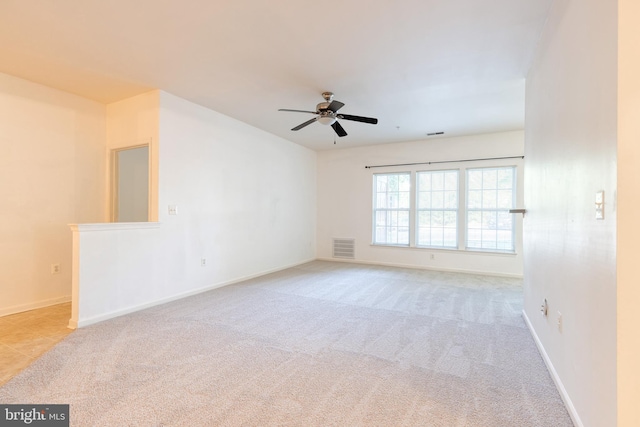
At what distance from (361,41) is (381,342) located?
278cm

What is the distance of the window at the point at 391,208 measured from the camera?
6586 mm

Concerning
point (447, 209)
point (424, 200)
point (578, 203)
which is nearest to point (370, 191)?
point (424, 200)

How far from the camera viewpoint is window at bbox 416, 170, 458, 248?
6.10 metres

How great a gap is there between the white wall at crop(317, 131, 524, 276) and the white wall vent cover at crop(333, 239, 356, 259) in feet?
0.34

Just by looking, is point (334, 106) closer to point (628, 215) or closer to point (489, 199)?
point (628, 215)

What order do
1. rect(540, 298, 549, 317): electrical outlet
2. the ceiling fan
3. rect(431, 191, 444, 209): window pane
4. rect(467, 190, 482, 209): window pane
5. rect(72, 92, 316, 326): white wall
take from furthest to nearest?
rect(431, 191, 444, 209): window pane
rect(467, 190, 482, 209): window pane
the ceiling fan
rect(72, 92, 316, 326): white wall
rect(540, 298, 549, 317): electrical outlet

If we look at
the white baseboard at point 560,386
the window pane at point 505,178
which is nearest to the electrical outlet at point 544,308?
the white baseboard at point 560,386

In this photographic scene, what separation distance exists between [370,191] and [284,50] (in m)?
4.43

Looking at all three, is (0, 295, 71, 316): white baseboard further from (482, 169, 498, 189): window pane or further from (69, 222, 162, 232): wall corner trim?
(482, 169, 498, 189): window pane

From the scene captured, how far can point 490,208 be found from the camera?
575cm

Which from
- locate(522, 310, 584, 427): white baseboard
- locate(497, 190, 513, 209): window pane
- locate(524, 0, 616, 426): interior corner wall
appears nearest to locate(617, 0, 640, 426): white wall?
locate(524, 0, 616, 426): interior corner wall

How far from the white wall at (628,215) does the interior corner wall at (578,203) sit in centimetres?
3

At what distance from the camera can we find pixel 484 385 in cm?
198

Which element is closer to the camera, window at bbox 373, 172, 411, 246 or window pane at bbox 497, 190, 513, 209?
window pane at bbox 497, 190, 513, 209
